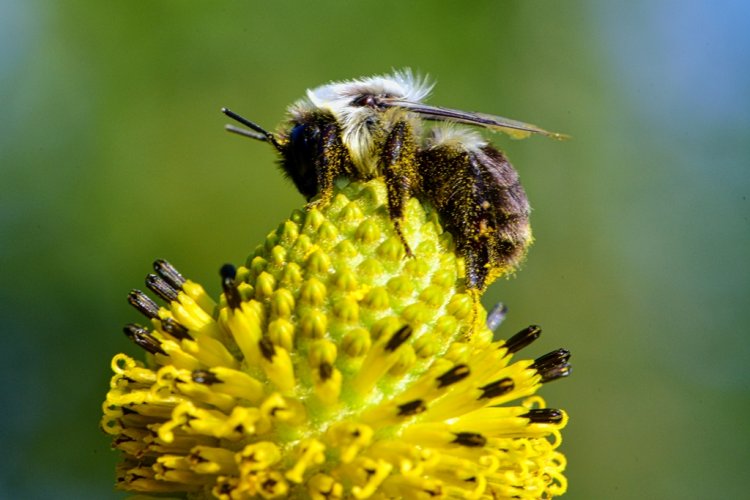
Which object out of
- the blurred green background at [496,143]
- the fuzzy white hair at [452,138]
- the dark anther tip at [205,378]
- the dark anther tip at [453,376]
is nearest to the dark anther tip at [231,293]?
the dark anther tip at [205,378]

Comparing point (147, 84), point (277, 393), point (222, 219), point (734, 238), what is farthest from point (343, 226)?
point (734, 238)

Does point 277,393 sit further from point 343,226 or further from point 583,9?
point 583,9

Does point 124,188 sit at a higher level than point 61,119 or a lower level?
lower

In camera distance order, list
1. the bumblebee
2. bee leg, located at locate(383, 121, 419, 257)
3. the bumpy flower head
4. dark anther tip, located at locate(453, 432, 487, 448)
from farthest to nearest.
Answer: the bumblebee → bee leg, located at locate(383, 121, 419, 257) → dark anther tip, located at locate(453, 432, 487, 448) → the bumpy flower head

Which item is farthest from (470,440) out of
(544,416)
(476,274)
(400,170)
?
(400,170)

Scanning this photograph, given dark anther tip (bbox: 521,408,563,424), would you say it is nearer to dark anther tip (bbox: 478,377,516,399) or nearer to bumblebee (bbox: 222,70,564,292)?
dark anther tip (bbox: 478,377,516,399)

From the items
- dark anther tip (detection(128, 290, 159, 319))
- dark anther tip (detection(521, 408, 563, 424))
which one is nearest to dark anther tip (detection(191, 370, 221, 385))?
dark anther tip (detection(128, 290, 159, 319))

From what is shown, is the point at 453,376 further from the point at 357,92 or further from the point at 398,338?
the point at 357,92

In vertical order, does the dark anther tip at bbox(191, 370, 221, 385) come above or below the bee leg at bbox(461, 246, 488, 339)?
below
